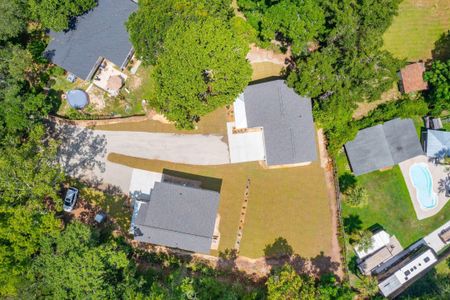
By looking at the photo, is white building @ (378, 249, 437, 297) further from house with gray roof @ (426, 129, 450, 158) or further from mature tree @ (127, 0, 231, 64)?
mature tree @ (127, 0, 231, 64)

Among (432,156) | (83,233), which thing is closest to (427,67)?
(432,156)

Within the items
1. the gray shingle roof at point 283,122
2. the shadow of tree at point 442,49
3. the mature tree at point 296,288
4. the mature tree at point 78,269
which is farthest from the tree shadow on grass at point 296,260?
the shadow of tree at point 442,49

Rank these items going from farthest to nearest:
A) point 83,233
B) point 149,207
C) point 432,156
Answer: point 432,156, point 149,207, point 83,233

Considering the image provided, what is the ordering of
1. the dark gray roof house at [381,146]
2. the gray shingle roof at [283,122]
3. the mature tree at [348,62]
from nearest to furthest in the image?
the mature tree at [348,62] → the gray shingle roof at [283,122] → the dark gray roof house at [381,146]

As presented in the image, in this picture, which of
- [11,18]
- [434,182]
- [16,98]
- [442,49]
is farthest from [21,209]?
[442,49]

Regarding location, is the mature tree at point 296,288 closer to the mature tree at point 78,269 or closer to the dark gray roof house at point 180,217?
the dark gray roof house at point 180,217

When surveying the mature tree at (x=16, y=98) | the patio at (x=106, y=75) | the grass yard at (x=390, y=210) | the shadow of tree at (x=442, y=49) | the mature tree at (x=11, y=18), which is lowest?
the grass yard at (x=390, y=210)

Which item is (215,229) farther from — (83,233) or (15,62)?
(15,62)
